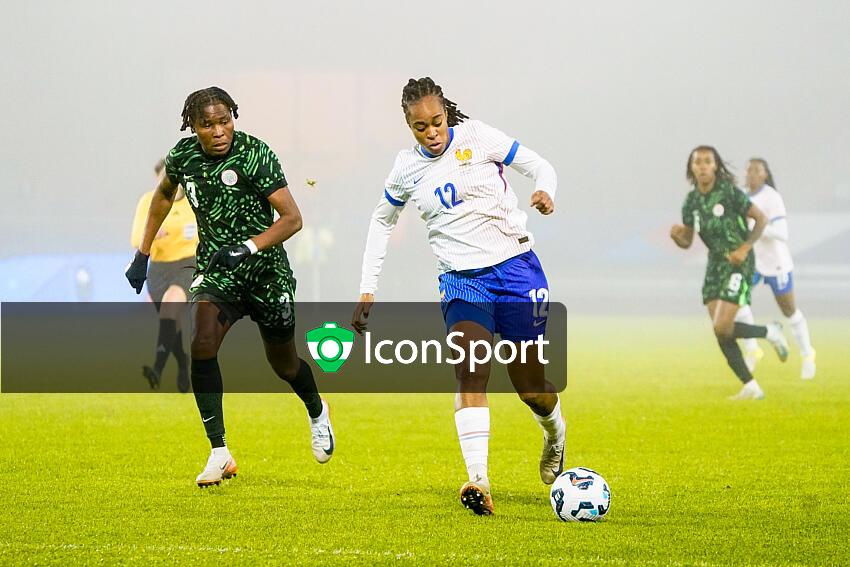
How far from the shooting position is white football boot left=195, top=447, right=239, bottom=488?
24.3 ft

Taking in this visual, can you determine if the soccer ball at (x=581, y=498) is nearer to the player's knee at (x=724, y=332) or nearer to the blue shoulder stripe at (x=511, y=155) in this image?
the blue shoulder stripe at (x=511, y=155)

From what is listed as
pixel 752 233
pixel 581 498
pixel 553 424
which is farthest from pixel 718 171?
pixel 581 498

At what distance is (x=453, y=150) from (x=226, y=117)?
130cm

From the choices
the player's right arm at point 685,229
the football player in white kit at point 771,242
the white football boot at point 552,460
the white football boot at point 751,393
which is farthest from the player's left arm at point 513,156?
the football player in white kit at point 771,242

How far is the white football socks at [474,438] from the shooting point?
6.50 m

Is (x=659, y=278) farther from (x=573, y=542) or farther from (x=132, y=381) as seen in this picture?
(x=573, y=542)

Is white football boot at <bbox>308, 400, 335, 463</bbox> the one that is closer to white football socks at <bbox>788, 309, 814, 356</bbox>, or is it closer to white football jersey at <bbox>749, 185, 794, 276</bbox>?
white football jersey at <bbox>749, 185, 794, 276</bbox>

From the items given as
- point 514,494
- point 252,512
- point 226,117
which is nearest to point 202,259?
point 226,117

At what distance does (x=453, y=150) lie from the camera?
6.89 meters

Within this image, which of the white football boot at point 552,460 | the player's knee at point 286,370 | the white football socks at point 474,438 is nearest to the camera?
the white football socks at point 474,438

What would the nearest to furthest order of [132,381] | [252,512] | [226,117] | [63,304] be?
[252,512], [226,117], [132,381], [63,304]

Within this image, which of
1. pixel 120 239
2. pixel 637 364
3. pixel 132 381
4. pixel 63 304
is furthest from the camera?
pixel 63 304

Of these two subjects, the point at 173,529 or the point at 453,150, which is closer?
the point at 173,529

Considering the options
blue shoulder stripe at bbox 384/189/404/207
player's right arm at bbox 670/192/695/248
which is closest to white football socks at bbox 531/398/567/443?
blue shoulder stripe at bbox 384/189/404/207
